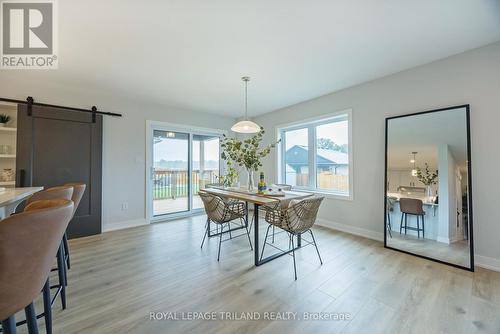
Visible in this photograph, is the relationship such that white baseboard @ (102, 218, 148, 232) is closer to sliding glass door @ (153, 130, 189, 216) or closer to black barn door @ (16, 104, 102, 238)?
black barn door @ (16, 104, 102, 238)

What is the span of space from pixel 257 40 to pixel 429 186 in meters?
2.76

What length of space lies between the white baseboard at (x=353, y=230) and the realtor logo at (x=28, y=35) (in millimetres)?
4412

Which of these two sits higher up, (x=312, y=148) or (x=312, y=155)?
(x=312, y=148)

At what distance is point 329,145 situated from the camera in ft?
12.9

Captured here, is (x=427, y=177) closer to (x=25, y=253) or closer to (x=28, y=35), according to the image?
(x=25, y=253)

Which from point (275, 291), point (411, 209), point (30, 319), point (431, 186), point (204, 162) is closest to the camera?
point (30, 319)

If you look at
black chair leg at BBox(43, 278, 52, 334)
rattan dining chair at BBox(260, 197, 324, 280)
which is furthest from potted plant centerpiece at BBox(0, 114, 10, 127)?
rattan dining chair at BBox(260, 197, 324, 280)

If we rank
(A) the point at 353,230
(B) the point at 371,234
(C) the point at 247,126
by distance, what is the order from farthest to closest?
(A) the point at 353,230
(B) the point at 371,234
(C) the point at 247,126

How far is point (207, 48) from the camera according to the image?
2318 millimetres

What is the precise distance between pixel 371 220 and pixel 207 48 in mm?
3327

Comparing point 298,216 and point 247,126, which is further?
point 247,126

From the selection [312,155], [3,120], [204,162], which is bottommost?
[204,162]

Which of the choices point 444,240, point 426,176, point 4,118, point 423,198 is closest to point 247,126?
point 426,176

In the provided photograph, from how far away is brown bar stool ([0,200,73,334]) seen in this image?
0.73 metres
